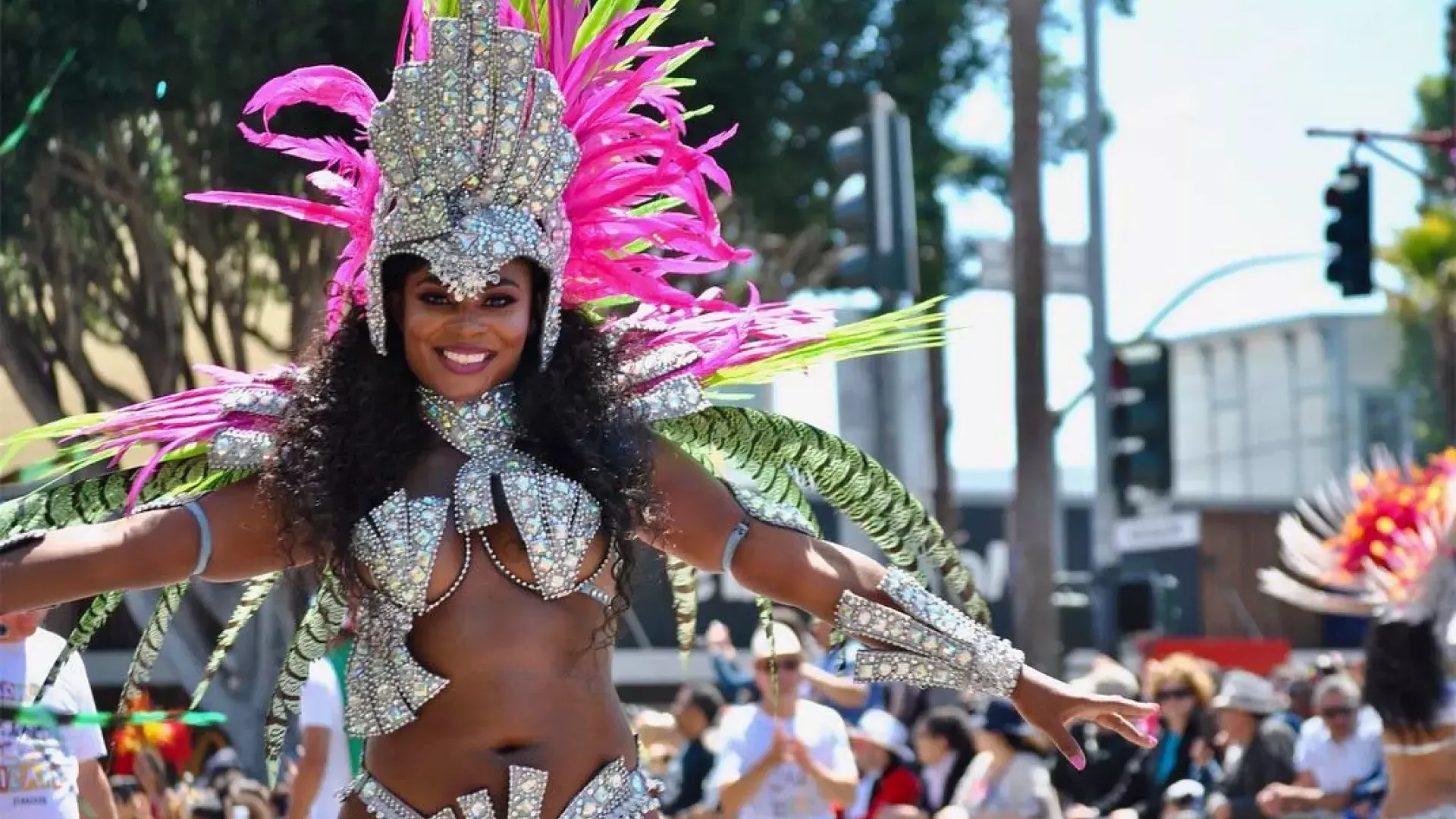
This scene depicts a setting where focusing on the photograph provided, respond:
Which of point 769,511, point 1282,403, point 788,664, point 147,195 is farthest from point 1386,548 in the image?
point 1282,403

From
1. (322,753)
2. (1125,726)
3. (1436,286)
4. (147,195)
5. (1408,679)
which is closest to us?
(1125,726)

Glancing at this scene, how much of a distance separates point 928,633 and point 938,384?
816 inches

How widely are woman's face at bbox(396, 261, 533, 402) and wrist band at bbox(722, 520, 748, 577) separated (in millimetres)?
498

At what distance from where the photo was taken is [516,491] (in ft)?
12.8

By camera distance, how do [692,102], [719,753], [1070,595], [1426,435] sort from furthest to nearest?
[1426,435] < [1070,595] < [692,102] < [719,753]

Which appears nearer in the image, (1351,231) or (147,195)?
(147,195)

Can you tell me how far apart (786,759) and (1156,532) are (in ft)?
29.2

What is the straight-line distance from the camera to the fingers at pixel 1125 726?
3955mm

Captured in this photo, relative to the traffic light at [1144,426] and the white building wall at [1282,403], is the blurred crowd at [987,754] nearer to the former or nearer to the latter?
the traffic light at [1144,426]

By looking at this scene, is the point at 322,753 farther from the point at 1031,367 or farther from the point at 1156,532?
the point at 1156,532

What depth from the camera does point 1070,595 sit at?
18344 mm

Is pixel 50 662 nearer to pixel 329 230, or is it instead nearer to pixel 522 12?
pixel 522 12

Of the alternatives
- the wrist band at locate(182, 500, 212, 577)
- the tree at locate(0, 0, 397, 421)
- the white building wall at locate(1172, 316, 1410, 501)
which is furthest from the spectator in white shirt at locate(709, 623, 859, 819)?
the white building wall at locate(1172, 316, 1410, 501)

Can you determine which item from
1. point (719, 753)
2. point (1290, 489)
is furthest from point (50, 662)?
point (1290, 489)
